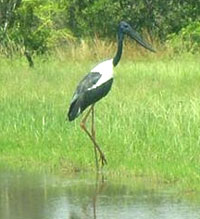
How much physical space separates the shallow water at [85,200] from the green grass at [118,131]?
1.45 feet

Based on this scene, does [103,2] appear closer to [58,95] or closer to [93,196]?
[58,95]

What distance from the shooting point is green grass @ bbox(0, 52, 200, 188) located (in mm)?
10094

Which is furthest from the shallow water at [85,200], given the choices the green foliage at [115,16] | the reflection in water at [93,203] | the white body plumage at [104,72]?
the green foliage at [115,16]

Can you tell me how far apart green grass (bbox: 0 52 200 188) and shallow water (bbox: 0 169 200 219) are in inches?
17.4

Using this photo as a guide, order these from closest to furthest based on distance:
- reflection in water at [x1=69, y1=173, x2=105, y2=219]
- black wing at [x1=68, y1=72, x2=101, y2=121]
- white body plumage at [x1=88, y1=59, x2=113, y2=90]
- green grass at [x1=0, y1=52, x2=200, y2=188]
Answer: reflection in water at [x1=69, y1=173, x2=105, y2=219], green grass at [x1=0, y1=52, x2=200, y2=188], black wing at [x1=68, y1=72, x2=101, y2=121], white body plumage at [x1=88, y1=59, x2=113, y2=90]

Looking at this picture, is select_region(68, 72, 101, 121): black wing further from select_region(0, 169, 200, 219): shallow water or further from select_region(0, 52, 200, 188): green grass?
select_region(0, 169, 200, 219): shallow water

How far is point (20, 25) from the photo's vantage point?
22328mm

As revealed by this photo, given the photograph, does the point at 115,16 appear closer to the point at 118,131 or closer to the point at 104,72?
the point at 118,131

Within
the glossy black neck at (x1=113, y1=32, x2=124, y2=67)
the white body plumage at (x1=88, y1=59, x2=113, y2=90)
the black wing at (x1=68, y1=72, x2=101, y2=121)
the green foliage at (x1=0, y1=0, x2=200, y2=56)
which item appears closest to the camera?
the black wing at (x1=68, y1=72, x2=101, y2=121)

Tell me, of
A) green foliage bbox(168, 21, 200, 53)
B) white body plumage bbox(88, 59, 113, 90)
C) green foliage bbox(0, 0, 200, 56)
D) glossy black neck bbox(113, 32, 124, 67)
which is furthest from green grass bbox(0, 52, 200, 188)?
green foliage bbox(0, 0, 200, 56)

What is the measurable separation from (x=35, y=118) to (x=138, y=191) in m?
3.89

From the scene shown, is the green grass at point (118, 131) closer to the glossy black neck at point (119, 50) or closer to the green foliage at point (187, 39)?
the glossy black neck at point (119, 50)

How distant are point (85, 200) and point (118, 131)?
8.40 ft

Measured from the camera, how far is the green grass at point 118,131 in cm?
1009
